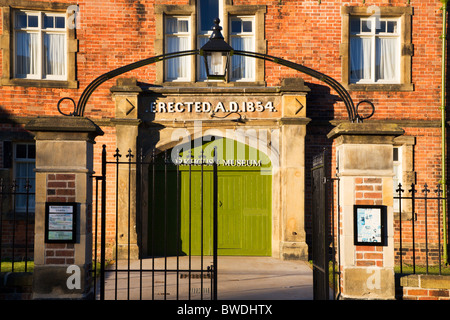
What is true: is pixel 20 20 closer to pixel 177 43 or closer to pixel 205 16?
pixel 177 43

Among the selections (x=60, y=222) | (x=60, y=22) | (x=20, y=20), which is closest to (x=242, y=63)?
(x=60, y=22)

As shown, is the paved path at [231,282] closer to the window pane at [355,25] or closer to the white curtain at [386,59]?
the white curtain at [386,59]

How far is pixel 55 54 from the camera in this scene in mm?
12828

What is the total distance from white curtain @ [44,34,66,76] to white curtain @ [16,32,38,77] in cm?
26

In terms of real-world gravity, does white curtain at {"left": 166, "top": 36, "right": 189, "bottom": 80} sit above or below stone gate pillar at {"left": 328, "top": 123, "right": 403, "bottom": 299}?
above

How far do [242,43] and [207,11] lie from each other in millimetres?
1226

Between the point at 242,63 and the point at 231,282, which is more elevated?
the point at 242,63

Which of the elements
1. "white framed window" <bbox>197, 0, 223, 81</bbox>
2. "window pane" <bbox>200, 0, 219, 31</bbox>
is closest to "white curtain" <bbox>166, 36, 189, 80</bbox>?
"white framed window" <bbox>197, 0, 223, 81</bbox>

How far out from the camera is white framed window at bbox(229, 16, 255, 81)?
12.8 m

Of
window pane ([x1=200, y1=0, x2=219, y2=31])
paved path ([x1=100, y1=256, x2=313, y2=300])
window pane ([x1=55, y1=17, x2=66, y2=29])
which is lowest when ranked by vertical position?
paved path ([x1=100, y1=256, x2=313, y2=300])

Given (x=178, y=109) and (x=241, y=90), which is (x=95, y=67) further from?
(x=241, y=90)

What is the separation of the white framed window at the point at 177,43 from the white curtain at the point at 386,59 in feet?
15.9

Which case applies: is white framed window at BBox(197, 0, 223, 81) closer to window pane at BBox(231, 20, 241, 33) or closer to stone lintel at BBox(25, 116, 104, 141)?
window pane at BBox(231, 20, 241, 33)
